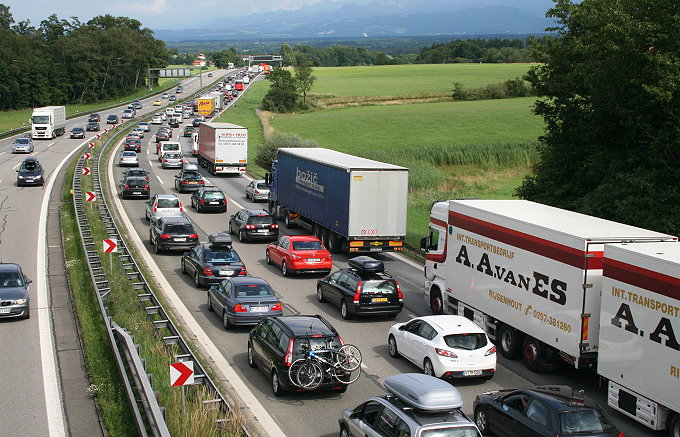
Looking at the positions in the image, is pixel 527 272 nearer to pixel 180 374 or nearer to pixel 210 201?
pixel 180 374

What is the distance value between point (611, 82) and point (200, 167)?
45358 millimetres

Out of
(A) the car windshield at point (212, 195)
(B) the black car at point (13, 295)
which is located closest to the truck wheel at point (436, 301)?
(B) the black car at point (13, 295)

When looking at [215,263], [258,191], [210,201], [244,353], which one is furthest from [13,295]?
[258,191]

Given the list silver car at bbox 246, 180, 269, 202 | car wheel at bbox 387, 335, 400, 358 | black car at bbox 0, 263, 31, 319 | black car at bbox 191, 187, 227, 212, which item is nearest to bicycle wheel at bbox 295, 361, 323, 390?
car wheel at bbox 387, 335, 400, 358

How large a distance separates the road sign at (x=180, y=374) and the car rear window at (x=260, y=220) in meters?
21.0

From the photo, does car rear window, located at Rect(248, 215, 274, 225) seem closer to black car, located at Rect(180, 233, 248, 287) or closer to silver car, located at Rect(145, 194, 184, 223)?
silver car, located at Rect(145, 194, 184, 223)

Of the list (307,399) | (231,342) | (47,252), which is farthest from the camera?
(47,252)

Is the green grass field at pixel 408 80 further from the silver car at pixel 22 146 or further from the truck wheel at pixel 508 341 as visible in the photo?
the truck wheel at pixel 508 341

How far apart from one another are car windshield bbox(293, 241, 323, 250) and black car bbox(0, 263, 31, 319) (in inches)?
366

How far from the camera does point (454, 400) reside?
39.8 feet

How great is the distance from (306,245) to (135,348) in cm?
1252

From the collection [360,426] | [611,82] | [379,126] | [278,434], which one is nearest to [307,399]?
[278,434]

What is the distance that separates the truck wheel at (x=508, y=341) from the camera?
63.2 feet

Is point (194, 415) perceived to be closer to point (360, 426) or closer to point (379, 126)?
point (360, 426)
